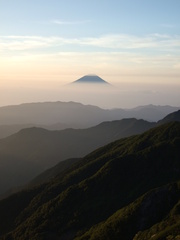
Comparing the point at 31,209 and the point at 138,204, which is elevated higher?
the point at 138,204

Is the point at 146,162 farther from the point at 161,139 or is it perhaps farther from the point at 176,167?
the point at 161,139

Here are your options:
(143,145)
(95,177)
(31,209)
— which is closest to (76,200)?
(95,177)

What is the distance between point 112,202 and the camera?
7900cm

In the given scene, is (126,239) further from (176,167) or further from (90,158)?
(90,158)

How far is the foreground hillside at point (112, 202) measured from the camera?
205 ft

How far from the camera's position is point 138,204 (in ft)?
219

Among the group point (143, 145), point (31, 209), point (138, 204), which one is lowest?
point (31, 209)

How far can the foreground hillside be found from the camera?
6241cm

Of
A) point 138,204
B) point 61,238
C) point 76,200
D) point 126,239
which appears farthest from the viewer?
point 76,200

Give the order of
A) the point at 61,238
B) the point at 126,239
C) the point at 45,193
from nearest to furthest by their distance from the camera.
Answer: the point at 126,239 < the point at 61,238 < the point at 45,193

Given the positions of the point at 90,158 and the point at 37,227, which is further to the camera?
the point at 90,158

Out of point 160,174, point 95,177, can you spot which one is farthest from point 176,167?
point 95,177

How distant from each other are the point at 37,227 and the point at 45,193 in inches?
906

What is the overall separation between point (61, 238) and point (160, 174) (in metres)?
31.7
